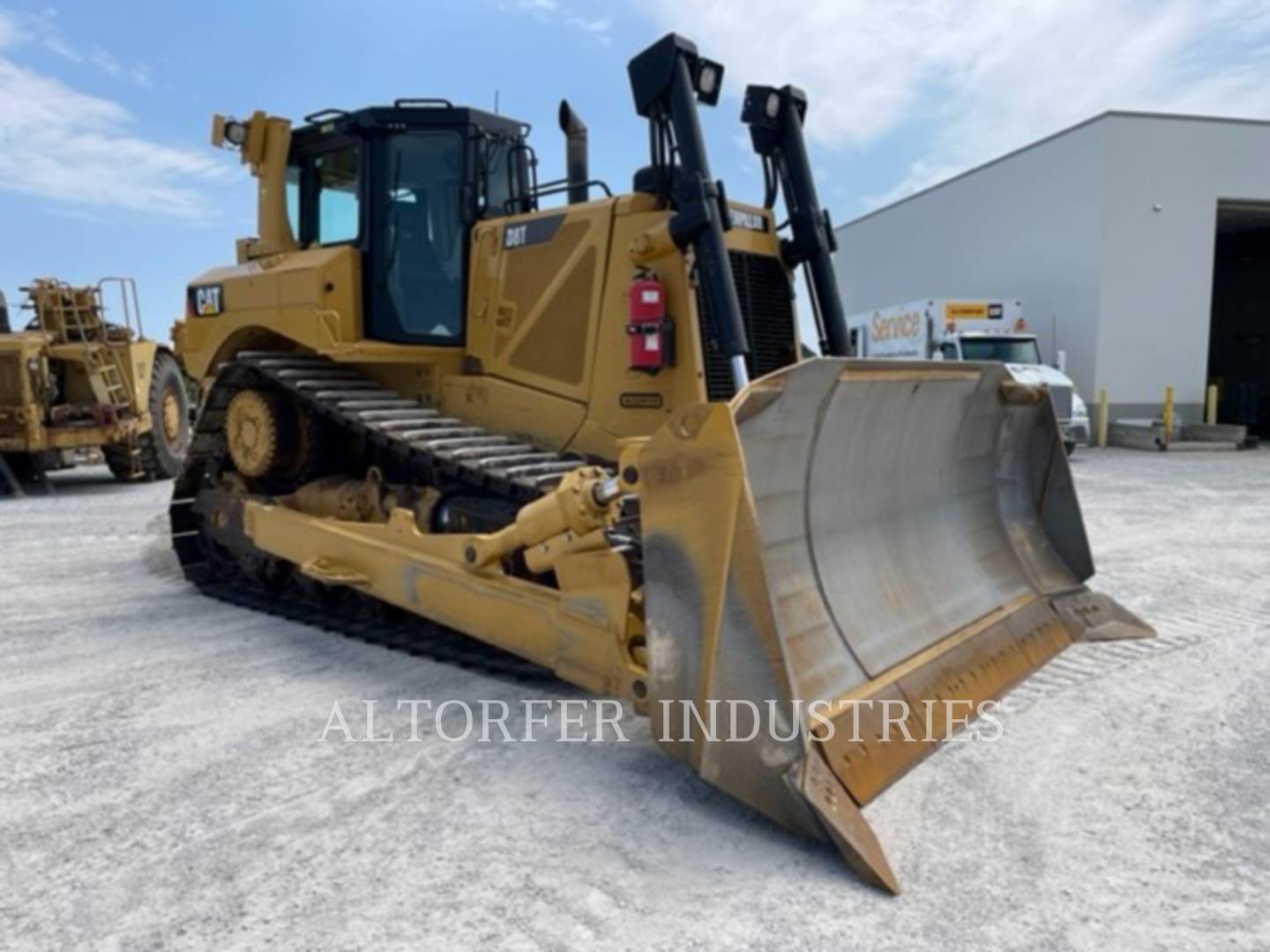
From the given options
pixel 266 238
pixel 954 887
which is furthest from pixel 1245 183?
pixel 954 887

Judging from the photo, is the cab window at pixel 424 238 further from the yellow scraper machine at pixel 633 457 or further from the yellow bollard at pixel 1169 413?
the yellow bollard at pixel 1169 413

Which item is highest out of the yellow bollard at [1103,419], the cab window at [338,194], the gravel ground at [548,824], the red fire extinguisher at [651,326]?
the cab window at [338,194]

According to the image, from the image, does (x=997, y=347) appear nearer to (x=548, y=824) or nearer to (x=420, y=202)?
(x=420, y=202)

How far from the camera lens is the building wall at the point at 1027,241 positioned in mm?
18094

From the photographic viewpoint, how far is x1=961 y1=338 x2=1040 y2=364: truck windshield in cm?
1536

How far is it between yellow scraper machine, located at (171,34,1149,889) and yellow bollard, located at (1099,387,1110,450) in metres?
14.3

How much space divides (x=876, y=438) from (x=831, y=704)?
49.2 inches

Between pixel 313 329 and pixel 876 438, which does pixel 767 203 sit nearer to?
pixel 876 438

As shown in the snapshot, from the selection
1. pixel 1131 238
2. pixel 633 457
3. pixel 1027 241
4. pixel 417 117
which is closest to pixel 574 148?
pixel 417 117

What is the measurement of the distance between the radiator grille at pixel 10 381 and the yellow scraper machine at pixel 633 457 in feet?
19.7

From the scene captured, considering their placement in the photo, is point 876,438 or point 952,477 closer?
point 876,438

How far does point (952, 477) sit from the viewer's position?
14.7 feet

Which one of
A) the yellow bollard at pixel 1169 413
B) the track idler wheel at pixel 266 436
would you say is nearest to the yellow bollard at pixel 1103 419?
the yellow bollard at pixel 1169 413

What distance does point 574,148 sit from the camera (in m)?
5.50
